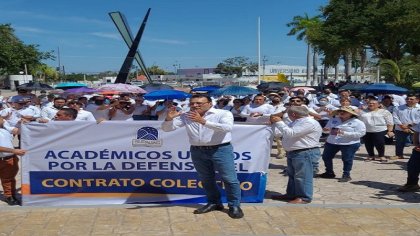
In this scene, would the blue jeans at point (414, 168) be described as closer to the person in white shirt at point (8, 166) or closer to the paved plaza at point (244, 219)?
the paved plaza at point (244, 219)

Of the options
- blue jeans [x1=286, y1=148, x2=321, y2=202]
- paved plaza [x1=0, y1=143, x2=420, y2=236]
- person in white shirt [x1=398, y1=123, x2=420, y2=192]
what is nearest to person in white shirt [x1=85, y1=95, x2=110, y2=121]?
paved plaza [x1=0, y1=143, x2=420, y2=236]

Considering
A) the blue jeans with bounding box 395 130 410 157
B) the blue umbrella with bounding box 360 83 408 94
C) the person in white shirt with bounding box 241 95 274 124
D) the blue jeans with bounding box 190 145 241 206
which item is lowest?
the blue jeans with bounding box 395 130 410 157

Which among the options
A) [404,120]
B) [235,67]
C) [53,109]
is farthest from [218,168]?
[235,67]

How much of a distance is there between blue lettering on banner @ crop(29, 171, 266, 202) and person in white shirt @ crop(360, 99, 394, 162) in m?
4.60

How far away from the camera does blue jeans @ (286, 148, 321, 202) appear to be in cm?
639

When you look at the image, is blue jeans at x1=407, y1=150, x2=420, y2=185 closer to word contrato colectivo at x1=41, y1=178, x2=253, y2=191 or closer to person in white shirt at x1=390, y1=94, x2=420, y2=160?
word contrato colectivo at x1=41, y1=178, x2=253, y2=191

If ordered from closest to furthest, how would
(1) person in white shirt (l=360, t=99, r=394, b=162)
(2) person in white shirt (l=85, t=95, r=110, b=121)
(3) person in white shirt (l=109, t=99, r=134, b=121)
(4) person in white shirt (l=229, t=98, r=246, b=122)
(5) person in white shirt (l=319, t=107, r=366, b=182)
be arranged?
(5) person in white shirt (l=319, t=107, r=366, b=182) < (1) person in white shirt (l=360, t=99, r=394, b=162) < (3) person in white shirt (l=109, t=99, r=134, b=121) < (2) person in white shirt (l=85, t=95, r=110, b=121) < (4) person in white shirt (l=229, t=98, r=246, b=122)

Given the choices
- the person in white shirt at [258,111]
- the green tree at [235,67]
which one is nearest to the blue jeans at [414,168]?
the person in white shirt at [258,111]

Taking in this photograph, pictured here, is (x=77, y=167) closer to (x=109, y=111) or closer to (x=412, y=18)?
(x=109, y=111)

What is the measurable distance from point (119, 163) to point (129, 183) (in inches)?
12.5

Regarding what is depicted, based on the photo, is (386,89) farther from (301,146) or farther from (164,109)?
(301,146)

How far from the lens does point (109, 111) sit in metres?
10.6

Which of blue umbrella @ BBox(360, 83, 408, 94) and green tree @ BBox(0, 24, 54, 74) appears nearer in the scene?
blue umbrella @ BBox(360, 83, 408, 94)

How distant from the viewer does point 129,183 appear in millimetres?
6496
